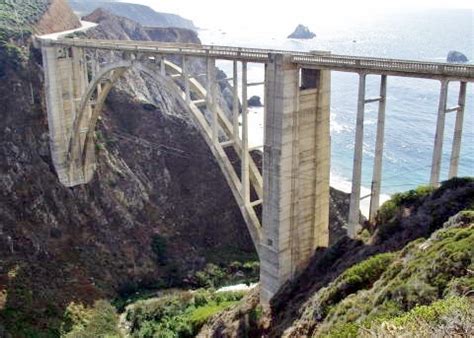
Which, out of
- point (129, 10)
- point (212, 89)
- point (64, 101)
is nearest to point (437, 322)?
point (212, 89)

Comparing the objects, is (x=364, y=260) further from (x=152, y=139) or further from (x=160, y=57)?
(x=152, y=139)

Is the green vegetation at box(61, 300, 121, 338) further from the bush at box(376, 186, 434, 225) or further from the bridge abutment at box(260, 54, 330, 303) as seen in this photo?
the bush at box(376, 186, 434, 225)

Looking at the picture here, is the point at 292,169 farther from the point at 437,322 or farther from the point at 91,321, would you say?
the point at 91,321

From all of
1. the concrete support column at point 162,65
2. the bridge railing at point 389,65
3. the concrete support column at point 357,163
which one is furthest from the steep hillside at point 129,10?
the concrete support column at point 357,163

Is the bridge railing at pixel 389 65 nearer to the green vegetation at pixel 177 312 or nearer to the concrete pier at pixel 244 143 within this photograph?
the concrete pier at pixel 244 143

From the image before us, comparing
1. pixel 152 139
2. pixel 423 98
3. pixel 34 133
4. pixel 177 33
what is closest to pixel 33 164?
pixel 34 133

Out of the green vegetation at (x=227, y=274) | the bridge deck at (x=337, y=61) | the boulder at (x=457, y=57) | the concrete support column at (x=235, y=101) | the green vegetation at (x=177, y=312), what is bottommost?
the green vegetation at (x=227, y=274)
